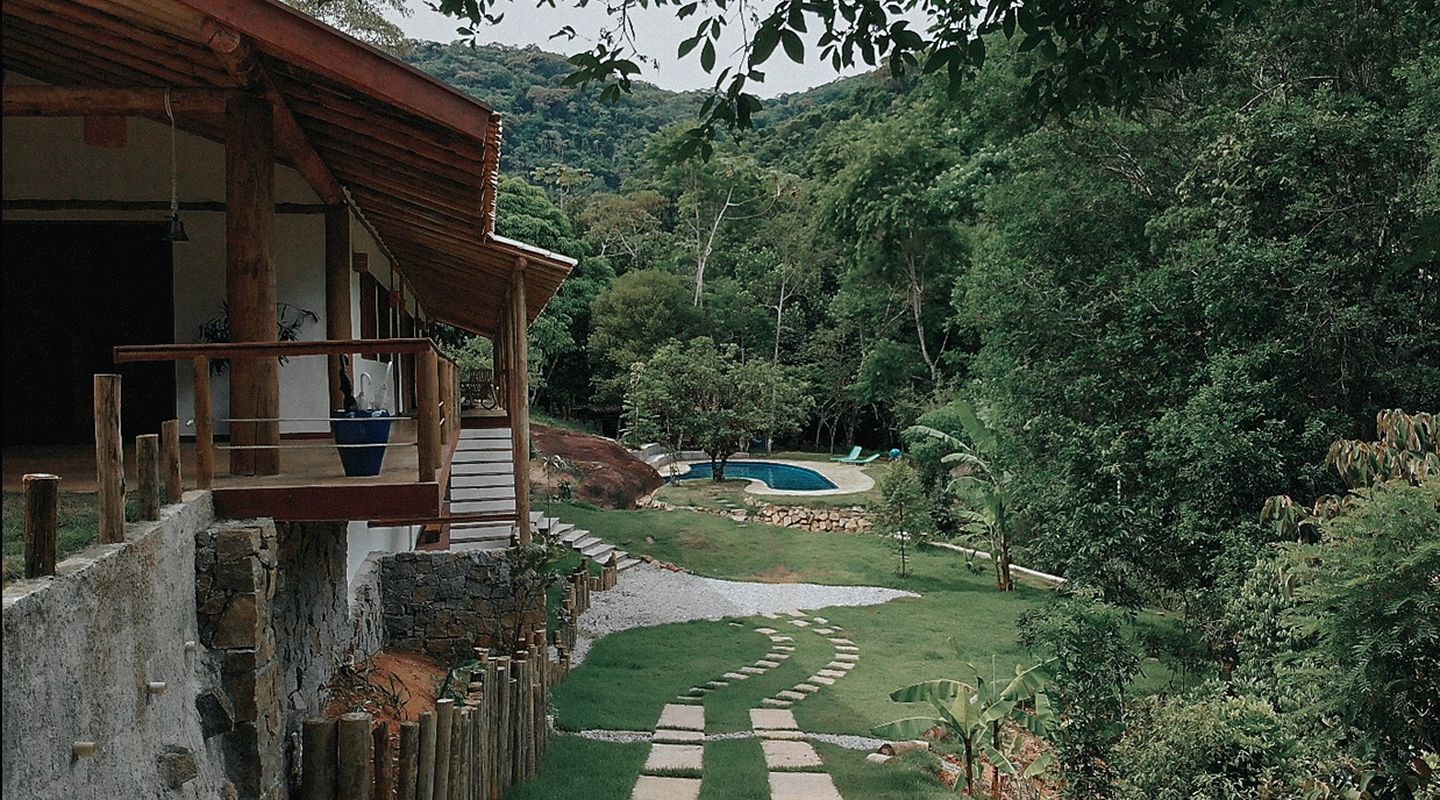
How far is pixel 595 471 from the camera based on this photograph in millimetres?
27250

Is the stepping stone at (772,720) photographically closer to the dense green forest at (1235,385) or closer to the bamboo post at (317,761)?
the dense green forest at (1235,385)

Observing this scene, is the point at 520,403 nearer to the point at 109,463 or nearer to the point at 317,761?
the point at 317,761

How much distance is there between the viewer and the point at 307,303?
9.57 metres

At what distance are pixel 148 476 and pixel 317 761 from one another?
6.49 ft

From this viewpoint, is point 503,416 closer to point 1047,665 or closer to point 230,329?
point 1047,665

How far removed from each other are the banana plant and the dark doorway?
7.07 metres

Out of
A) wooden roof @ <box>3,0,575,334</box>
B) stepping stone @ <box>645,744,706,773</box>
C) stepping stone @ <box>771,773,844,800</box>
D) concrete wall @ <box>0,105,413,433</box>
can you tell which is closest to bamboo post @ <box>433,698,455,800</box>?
stepping stone @ <box>771,773,844,800</box>

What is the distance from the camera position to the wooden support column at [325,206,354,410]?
31.2 feet

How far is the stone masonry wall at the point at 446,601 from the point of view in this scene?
43.3 feet

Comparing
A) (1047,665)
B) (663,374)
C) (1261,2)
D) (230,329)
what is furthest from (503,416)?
(663,374)

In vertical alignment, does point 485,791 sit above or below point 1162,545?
below

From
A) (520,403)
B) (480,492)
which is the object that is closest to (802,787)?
(520,403)

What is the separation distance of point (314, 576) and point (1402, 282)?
1200 cm

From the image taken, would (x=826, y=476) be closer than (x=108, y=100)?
No
